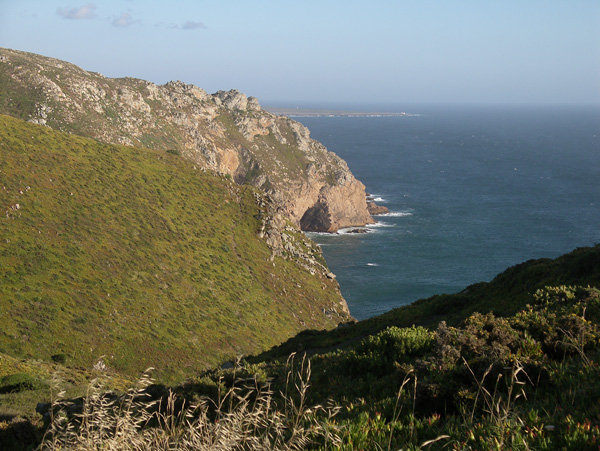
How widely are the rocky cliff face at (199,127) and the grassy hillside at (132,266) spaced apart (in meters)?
20.1

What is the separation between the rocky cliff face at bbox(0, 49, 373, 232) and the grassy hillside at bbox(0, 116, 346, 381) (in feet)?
66.0

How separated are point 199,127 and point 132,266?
76043mm

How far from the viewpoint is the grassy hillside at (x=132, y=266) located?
37.2 metres

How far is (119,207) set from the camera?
5769 centimetres

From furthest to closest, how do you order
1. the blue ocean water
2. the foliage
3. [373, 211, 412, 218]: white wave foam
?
1. [373, 211, 412, 218]: white wave foam
2. the blue ocean water
3. the foliage

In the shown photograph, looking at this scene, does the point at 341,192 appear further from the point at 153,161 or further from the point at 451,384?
the point at 451,384

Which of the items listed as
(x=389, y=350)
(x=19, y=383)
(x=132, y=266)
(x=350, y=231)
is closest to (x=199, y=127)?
(x=350, y=231)

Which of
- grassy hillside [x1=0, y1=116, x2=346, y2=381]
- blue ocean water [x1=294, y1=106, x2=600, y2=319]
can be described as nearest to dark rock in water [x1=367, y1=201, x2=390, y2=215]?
blue ocean water [x1=294, y1=106, x2=600, y2=319]

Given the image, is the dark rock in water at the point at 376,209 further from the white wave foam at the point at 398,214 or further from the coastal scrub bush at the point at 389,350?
the coastal scrub bush at the point at 389,350

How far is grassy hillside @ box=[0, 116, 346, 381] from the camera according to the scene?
37219 millimetres

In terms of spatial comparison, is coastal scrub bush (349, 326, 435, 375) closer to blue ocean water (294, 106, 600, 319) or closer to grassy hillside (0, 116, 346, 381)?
grassy hillside (0, 116, 346, 381)

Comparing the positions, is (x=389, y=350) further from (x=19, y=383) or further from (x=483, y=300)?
(x=19, y=383)

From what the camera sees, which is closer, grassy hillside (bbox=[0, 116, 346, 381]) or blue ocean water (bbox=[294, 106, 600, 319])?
grassy hillside (bbox=[0, 116, 346, 381])

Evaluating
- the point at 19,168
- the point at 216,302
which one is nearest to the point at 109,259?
the point at 216,302
